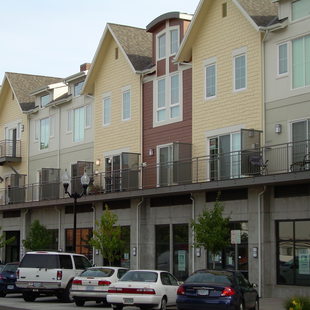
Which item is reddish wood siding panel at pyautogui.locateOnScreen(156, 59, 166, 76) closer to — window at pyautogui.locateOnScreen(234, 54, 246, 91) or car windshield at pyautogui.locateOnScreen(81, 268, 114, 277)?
window at pyautogui.locateOnScreen(234, 54, 246, 91)

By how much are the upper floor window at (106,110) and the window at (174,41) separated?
569cm


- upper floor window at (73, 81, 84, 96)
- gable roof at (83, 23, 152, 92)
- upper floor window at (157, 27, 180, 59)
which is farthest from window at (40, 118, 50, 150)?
upper floor window at (157, 27, 180, 59)

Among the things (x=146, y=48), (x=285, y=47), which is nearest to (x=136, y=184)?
(x=146, y=48)

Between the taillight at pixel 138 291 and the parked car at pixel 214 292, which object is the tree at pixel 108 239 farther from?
the parked car at pixel 214 292

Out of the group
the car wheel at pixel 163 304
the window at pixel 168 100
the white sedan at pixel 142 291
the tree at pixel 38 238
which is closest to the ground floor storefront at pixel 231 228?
the tree at pixel 38 238

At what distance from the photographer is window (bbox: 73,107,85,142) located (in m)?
43.6

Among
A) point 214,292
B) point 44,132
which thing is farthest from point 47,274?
point 44,132

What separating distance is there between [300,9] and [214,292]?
43.3ft

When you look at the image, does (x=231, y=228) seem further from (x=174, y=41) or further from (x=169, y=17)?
(x=169, y=17)

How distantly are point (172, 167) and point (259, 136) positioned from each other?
207 inches

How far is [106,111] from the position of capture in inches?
1614

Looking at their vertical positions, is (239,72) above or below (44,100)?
below

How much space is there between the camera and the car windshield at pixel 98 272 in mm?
26141

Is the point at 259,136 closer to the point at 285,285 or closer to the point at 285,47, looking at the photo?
the point at 285,47
